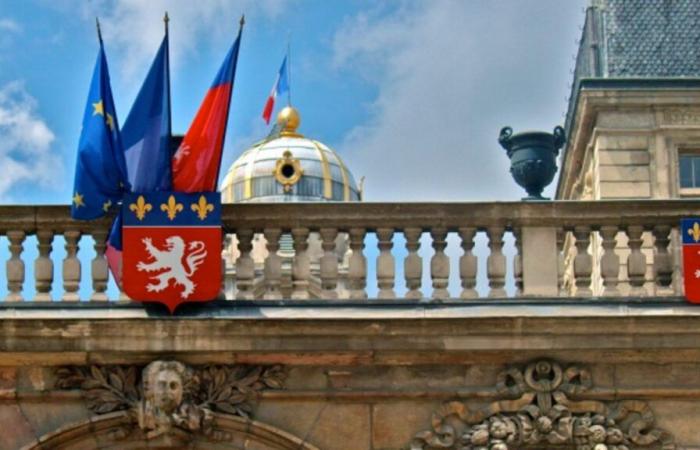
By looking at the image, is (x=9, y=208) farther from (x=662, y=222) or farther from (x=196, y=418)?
(x=662, y=222)

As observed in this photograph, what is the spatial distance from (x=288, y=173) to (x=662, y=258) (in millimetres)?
31263

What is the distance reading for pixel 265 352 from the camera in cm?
1728

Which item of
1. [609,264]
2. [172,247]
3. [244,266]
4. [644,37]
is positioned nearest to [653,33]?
[644,37]

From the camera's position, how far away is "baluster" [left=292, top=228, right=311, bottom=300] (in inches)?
699

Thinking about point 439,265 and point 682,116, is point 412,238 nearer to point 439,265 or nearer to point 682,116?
point 439,265

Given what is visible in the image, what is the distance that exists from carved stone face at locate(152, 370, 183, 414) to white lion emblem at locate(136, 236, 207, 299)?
2.24 feet

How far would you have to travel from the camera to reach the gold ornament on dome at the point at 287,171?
48625 millimetres

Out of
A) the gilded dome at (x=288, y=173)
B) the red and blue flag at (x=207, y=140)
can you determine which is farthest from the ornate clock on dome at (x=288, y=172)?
the red and blue flag at (x=207, y=140)

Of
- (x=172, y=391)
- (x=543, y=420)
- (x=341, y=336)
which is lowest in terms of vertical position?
(x=543, y=420)

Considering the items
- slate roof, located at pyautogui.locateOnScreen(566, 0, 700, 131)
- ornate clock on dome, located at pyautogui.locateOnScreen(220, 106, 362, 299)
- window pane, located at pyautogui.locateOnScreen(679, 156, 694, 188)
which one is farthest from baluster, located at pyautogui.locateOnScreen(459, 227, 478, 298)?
ornate clock on dome, located at pyautogui.locateOnScreen(220, 106, 362, 299)

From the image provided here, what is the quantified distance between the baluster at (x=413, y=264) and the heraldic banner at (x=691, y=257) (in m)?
2.12

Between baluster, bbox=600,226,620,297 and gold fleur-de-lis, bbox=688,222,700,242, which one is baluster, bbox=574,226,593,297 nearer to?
baluster, bbox=600,226,620,297

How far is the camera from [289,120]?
50875 mm

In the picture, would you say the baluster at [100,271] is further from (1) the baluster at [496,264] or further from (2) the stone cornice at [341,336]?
(1) the baluster at [496,264]
